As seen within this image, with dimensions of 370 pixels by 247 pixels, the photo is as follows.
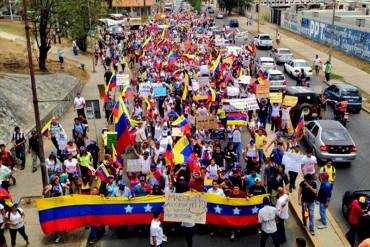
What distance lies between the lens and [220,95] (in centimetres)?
2306

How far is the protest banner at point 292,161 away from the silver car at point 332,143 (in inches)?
130

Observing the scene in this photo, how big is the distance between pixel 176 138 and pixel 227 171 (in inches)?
123

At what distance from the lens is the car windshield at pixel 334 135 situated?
56.3 ft

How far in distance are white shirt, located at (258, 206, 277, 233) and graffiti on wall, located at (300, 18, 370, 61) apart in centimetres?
3070

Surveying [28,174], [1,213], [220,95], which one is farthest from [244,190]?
[220,95]

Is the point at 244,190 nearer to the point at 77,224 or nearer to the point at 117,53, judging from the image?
the point at 77,224

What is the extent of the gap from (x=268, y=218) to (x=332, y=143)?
732cm

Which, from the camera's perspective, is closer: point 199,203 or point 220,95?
point 199,203

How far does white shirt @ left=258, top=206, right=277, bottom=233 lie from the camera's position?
413 inches

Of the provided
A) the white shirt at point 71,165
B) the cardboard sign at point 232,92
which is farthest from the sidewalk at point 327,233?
the cardboard sign at point 232,92

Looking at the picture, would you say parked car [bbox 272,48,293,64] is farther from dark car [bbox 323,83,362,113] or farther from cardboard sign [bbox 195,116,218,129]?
cardboard sign [bbox 195,116,218,129]

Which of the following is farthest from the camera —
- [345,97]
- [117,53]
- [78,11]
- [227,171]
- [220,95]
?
[117,53]

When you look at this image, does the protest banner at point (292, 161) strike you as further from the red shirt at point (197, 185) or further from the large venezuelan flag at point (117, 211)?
the red shirt at point (197, 185)

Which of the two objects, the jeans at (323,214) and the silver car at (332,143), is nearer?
the jeans at (323,214)
